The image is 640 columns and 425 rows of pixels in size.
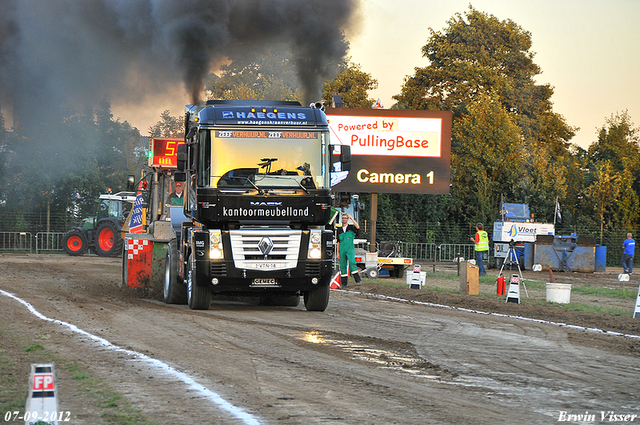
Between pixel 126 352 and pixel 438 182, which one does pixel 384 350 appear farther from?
pixel 438 182

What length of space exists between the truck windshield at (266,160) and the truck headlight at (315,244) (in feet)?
2.52

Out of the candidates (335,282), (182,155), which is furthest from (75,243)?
(182,155)

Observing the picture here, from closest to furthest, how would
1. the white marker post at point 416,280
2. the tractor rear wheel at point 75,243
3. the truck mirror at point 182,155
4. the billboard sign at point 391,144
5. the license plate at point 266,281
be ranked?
the license plate at point 266,281, the truck mirror at point 182,155, the white marker post at point 416,280, the billboard sign at point 391,144, the tractor rear wheel at point 75,243

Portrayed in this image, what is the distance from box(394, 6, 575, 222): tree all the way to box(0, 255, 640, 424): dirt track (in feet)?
102

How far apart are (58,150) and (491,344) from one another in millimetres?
34556

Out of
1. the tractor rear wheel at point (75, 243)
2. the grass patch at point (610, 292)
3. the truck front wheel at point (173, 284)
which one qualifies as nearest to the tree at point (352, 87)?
the tractor rear wheel at point (75, 243)

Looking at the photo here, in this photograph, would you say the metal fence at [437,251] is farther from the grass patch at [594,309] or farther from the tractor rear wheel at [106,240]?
the grass patch at [594,309]

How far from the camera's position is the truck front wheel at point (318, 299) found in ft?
45.2

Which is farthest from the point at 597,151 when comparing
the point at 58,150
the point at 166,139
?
the point at 166,139

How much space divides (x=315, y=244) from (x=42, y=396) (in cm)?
910

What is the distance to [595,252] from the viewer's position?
1313 inches

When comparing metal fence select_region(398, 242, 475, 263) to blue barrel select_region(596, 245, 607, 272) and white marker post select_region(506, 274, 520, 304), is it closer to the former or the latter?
blue barrel select_region(596, 245, 607, 272)

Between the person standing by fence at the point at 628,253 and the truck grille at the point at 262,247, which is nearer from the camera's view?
the truck grille at the point at 262,247

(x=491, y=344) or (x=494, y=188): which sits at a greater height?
(x=494, y=188)
